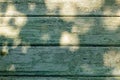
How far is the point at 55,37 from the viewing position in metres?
2.68

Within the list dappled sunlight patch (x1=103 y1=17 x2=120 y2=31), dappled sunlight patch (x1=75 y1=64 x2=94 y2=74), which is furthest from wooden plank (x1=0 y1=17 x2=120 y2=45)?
dappled sunlight patch (x1=75 y1=64 x2=94 y2=74)

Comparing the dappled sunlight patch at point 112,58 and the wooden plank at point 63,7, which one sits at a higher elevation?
the wooden plank at point 63,7

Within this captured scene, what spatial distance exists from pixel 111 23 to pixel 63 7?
36 centimetres

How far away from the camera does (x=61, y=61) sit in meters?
2.68

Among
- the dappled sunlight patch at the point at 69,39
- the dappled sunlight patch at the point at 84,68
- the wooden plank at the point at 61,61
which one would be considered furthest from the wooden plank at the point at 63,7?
the dappled sunlight patch at the point at 84,68

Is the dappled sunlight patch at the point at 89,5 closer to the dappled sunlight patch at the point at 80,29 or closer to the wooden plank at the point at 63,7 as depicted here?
the wooden plank at the point at 63,7

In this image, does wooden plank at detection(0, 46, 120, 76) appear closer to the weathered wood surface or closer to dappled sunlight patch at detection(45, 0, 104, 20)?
the weathered wood surface

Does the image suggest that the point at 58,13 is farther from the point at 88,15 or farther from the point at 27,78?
the point at 27,78

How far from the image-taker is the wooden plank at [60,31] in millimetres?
2650

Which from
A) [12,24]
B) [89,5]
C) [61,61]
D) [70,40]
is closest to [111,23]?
[89,5]

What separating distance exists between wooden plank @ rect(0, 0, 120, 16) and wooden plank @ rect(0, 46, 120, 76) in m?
0.25

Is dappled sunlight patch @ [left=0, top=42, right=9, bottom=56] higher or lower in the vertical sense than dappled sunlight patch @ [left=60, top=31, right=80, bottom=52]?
lower

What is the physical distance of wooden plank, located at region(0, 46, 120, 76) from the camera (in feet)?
8.72

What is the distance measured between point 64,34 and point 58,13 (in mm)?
154
